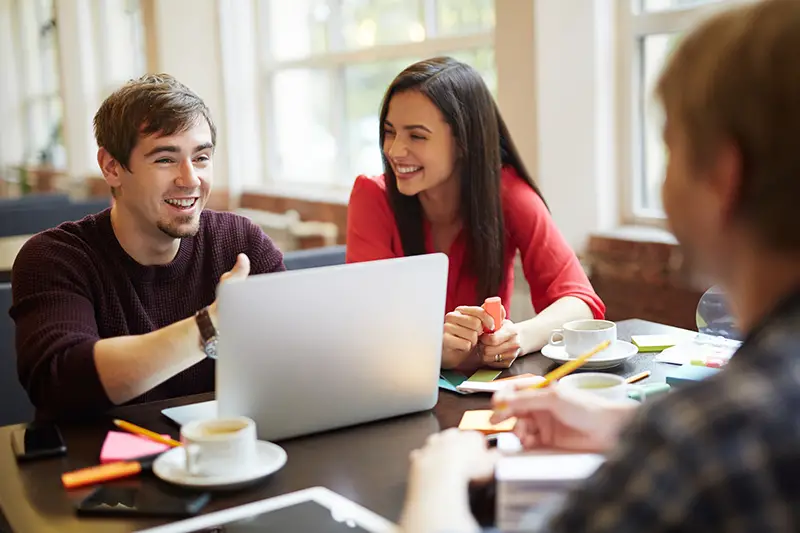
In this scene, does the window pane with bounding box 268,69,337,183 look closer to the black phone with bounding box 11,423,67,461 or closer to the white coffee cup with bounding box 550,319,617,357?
the white coffee cup with bounding box 550,319,617,357

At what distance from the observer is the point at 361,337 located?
1294 mm

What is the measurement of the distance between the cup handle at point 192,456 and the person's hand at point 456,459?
27cm

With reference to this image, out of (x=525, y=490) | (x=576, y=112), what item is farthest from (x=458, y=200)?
(x=525, y=490)

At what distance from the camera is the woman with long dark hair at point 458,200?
6.89 feet

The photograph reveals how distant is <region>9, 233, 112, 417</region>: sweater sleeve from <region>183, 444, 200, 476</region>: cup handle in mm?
323

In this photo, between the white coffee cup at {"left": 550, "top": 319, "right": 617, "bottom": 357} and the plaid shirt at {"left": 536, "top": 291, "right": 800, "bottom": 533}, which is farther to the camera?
the white coffee cup at {"left": 550, "top": 319, "right": 617, "bottom": 357}

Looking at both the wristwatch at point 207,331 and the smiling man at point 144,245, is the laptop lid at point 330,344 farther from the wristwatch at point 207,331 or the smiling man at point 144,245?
the smiling man at point 144,245

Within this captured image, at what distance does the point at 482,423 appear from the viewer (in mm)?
1305

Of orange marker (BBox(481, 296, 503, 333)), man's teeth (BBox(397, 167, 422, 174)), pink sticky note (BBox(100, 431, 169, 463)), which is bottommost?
pink sticky note (BBox(100, 431, 169, 463))

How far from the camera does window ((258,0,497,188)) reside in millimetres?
3676

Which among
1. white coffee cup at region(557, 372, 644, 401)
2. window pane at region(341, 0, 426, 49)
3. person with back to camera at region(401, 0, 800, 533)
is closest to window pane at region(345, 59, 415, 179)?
window pane at region(341, 0, 426, 49)

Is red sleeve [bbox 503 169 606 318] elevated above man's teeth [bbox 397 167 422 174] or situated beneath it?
situated beneath

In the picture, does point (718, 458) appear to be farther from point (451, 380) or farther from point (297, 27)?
point (297, 27)

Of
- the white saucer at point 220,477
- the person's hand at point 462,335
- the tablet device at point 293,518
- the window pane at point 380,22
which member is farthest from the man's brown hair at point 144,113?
the window pane at point 380,22
